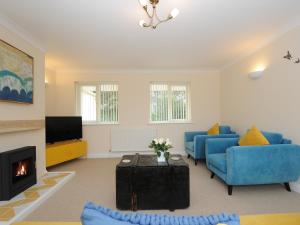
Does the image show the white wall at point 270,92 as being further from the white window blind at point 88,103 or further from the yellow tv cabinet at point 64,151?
the yellow tv cabinet at point 64,151

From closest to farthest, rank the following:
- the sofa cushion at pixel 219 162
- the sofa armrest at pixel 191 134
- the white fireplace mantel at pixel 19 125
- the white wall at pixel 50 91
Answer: the white fireplace mantel at pixel 19 125 → the sofa cushion at pixel 219 162 → the white wall at pixel 50 91 → the sofa armrest at pixel 191 134

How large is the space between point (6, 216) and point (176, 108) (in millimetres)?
4331

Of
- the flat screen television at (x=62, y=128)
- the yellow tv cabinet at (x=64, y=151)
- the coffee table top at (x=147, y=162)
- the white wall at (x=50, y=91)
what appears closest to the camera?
the coffee table top at (x=147, y=162)

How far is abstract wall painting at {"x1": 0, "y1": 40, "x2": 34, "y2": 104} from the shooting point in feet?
8.45

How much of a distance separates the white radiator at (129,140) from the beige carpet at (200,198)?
152cm

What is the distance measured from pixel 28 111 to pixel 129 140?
2.61 metres

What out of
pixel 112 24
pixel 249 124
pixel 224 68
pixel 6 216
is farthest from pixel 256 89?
pixel 6 216

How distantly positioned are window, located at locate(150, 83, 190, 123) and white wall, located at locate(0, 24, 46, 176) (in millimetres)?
2811

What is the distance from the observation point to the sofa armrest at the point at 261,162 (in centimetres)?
265

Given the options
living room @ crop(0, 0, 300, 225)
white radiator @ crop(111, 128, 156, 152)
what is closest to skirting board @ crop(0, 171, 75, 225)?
living room @ crop(0, 0, 300, 225)

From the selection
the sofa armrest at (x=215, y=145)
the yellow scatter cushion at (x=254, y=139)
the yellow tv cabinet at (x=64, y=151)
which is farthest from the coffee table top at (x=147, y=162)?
the yellow tv cabinet at (x=64, y=151)

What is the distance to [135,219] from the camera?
583 mm

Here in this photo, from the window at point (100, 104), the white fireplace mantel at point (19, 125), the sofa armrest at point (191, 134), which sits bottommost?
the sofa armrest at point (191, 134)

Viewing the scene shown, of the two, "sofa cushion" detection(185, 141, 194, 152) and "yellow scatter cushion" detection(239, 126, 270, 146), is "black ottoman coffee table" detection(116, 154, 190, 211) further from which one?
"sofa cushion" detection(185, 141, 194, 152)
